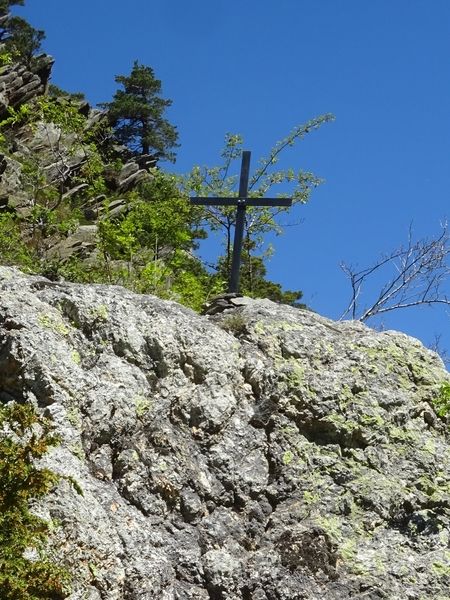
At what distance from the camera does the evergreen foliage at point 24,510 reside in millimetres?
4816

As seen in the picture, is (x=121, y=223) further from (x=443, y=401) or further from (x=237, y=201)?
(x=443, y=401)

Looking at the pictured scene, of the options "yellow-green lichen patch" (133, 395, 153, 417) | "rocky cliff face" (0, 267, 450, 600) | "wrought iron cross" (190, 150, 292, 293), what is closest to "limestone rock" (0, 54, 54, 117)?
"wrought iron cross" (190, 150, 292, 293)

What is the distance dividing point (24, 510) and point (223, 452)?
6.33 feet

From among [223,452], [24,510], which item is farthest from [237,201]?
[24,510]

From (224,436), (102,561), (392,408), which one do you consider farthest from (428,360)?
(102,561)

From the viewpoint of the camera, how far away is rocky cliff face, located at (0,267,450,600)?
229 inches

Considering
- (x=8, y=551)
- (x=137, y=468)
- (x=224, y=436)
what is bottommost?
(x=8, y=551)

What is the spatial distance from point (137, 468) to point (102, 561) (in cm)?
94

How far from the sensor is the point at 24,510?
5.09 meters

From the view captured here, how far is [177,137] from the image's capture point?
162 ft

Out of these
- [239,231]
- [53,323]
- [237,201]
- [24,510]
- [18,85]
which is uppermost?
[18,85]

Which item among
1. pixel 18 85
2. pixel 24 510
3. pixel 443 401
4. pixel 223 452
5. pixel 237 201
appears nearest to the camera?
pixel 24 510

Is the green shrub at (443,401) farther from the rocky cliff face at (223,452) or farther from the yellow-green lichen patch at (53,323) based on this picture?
the yellow-green lichen patch at (53,323)

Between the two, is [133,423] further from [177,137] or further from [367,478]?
[177,137]
